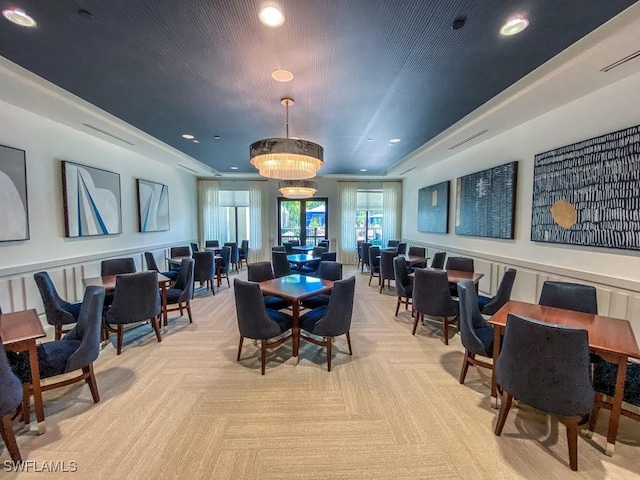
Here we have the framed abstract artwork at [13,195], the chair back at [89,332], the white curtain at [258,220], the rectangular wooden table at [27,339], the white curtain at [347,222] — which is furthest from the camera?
the white curtain at [347,222]

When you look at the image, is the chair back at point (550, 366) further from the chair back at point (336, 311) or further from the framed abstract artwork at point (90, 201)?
the framed abstract artwork at point (90, 201)

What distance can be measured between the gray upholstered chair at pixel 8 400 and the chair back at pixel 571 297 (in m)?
4.26

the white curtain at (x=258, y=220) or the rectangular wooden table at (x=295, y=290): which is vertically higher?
the white curtain at (x=258, y=220)

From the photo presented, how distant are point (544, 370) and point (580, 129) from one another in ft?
9.30

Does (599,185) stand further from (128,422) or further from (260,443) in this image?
(128,422)

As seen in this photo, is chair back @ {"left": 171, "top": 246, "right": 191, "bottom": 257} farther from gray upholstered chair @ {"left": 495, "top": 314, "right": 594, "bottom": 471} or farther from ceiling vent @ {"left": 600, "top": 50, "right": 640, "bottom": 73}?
ceiling vent @ {"left": 600, "top": 50, "right": 640, "bottom": 73}

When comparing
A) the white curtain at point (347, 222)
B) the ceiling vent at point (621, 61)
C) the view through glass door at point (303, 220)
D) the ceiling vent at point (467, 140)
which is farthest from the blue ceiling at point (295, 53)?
the view through glass door at point (303, 220)

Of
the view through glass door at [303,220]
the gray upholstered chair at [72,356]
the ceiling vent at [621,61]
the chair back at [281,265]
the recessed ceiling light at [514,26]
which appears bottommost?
the gray upholstered chair at [72,356]

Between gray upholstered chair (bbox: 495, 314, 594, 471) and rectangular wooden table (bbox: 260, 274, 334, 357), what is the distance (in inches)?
71.3

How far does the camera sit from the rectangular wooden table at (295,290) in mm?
2840

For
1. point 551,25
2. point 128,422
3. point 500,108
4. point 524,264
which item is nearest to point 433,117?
point 500,108

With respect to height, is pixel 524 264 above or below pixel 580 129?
below

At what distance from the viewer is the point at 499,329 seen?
2.11m

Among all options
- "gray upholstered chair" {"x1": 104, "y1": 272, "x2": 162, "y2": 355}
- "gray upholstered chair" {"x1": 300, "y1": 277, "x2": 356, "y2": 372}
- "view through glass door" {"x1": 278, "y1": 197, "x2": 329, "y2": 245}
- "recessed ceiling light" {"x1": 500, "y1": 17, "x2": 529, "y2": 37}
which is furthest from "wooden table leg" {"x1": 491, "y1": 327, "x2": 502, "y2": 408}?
"view through glass door" {"x1": 278, "y1": 197, "x2": 329, "y2": 245}
